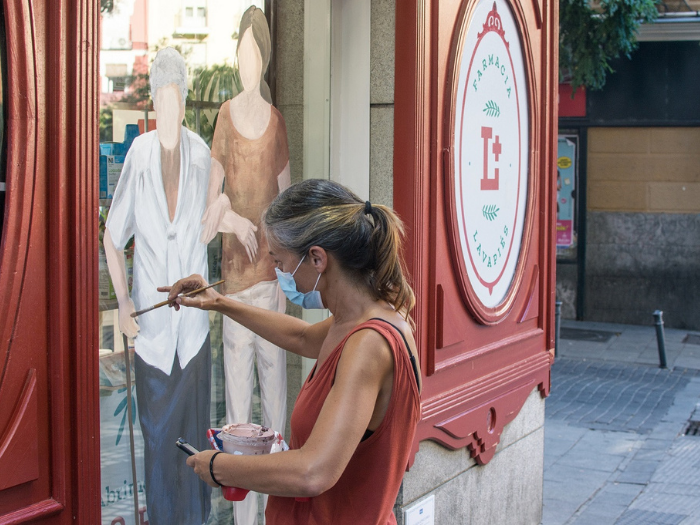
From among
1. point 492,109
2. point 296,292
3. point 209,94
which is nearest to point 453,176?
point 492,109

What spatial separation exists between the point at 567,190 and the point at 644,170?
1.18 m

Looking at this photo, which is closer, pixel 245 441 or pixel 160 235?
pixel 245 441

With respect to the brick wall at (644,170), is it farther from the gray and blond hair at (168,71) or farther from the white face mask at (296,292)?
the white face mask at (296,292)

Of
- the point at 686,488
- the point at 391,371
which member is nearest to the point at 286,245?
the point at 391,371

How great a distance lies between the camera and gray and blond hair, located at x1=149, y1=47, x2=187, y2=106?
3059mm

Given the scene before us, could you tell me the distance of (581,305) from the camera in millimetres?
13500

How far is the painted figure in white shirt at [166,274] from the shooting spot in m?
3.01

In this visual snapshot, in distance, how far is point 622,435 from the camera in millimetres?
7500

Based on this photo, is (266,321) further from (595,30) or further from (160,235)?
(595,30)

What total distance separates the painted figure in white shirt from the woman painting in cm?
86

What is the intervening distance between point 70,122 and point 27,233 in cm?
34

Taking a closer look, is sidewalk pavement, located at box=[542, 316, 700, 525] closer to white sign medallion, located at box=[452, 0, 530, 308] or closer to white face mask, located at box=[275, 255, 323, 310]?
white sign medallion, located at box=[452, 0, 530, 308]

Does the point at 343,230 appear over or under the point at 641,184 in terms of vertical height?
under

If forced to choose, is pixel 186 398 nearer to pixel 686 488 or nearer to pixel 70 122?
pixel 70 122
